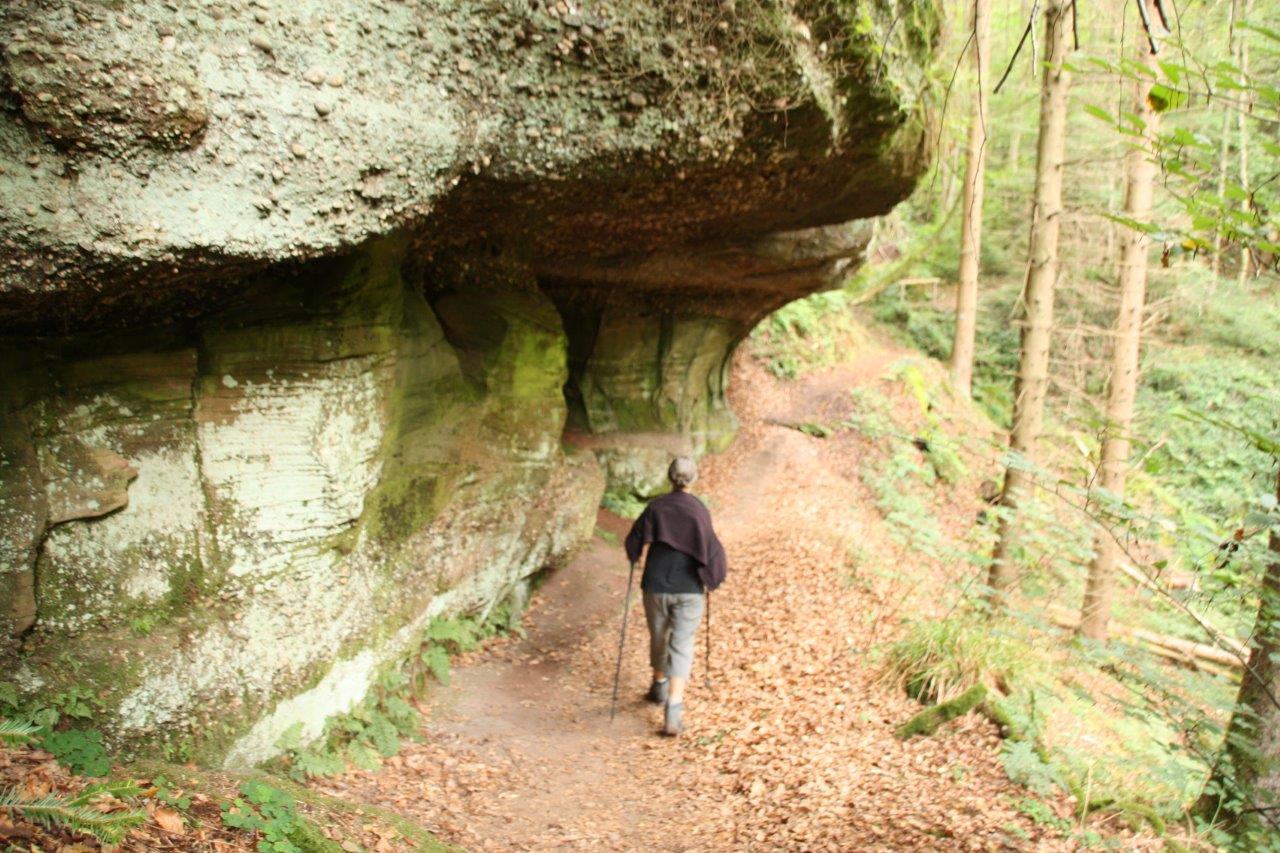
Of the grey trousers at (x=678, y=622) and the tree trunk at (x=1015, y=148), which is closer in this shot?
the grey trousers at (x=678, y=622)

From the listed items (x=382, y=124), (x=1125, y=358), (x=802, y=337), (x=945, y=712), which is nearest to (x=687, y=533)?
(x=945, y=712)

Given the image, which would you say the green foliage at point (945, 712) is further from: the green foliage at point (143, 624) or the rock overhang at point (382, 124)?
the green foliage at point (143, 624)

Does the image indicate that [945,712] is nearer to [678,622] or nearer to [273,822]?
[678,622]

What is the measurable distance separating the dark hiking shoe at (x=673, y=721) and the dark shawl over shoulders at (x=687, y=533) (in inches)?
40.9

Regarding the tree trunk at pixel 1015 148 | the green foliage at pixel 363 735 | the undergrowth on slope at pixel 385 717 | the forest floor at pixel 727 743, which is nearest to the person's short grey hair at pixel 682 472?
the forest floor at pixel 727 743

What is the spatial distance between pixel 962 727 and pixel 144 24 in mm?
6679

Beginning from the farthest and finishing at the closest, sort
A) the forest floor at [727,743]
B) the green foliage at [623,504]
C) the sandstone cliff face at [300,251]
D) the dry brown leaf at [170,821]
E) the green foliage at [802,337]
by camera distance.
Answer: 1. the green foliage at [802,337]
2. the green foliage at [623,504]
3. the forest floor at [727,743]
4. the sandstone cliff face at [300,251]
5. the dry brown leaf at [170,821]

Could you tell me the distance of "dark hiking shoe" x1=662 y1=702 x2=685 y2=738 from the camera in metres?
6.71

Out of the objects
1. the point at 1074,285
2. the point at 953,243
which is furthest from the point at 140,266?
the point at 953,243

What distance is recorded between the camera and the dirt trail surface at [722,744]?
5.20m

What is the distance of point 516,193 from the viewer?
19.5 feet

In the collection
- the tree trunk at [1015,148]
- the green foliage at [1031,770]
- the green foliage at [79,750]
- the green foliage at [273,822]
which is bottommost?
the green foliage at [1031,770]

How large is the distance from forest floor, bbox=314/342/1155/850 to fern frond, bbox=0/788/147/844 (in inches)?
95.0

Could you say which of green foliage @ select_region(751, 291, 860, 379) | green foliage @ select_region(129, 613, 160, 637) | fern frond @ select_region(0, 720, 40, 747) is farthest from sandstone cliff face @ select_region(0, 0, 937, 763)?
green foliage @ select_region(751, 291, 860, 379)
